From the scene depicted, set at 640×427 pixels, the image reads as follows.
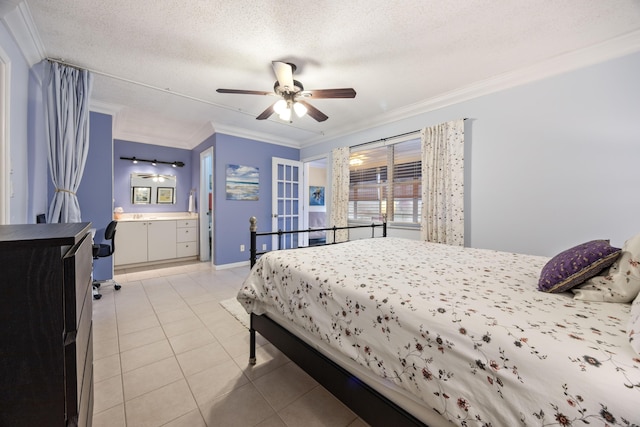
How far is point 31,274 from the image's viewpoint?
630mm

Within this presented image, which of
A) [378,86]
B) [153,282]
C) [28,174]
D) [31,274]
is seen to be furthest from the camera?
[153,282]

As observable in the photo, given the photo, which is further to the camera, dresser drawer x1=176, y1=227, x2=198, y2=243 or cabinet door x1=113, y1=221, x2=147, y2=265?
dresser drawer x1=176, y1=227, x2=198, y2=243

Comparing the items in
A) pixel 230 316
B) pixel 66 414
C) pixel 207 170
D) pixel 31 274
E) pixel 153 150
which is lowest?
pixel 230 316

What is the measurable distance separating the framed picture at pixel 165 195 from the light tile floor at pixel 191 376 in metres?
2.83

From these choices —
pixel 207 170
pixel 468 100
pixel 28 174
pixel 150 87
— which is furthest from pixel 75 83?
pixel 468 100

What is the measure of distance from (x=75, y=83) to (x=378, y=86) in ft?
→ 10.7

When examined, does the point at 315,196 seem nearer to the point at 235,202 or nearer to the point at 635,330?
the point at 235,202

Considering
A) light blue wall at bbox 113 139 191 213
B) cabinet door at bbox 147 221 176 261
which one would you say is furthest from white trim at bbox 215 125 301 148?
cabinet door at bbox 147 221 176 261

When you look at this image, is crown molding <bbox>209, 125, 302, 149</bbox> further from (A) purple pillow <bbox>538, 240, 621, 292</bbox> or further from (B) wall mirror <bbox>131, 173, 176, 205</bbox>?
(A) purple pillow <bbox>538, 240, 621, 292</bbox>

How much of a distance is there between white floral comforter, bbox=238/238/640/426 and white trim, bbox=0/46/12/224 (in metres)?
1.96

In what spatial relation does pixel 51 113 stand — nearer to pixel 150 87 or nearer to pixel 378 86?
pixel 150 87

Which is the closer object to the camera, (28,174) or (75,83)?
(28,174)

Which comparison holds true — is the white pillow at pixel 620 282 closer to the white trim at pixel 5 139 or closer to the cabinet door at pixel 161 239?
the white trim at pixel 5 139

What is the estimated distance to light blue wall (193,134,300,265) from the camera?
433 centimetres
